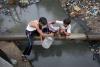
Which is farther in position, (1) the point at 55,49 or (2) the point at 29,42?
(1) the point at 55,49

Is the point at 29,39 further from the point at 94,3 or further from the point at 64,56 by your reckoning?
the point at 94,3

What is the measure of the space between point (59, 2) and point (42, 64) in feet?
5.77

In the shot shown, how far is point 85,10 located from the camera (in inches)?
230

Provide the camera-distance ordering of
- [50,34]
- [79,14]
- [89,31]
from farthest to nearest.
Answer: [79,14]
[89,31]
[50,34]

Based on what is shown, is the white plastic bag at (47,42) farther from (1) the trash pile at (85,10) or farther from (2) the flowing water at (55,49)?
(1) the trash pile at (85,10)

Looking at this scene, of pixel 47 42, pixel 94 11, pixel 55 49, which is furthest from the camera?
pixel 94 11

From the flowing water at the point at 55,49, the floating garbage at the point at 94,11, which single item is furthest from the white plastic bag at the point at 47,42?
the floating garbage at the point at 94,11

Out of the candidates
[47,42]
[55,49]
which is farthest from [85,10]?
[47,42]

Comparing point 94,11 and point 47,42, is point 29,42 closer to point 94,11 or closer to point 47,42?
point 47,42

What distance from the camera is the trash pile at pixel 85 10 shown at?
5.61 metres

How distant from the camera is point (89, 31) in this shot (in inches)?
211

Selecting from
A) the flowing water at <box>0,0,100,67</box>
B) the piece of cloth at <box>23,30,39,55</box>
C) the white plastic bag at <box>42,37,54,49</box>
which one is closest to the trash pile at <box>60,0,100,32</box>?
the flowing water at <box>0,0,100,67</box>

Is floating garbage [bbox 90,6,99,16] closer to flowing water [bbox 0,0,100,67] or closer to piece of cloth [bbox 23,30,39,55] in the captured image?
flowing water [bbox 0,0,100,67]

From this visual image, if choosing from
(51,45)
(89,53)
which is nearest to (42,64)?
(51,45)
